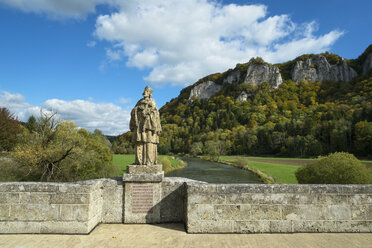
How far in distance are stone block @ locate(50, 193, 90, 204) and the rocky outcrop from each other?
14706cm

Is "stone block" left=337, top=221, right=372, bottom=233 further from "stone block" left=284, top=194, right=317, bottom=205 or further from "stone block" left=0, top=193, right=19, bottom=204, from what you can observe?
"stone block" left=0, top=193, right=19, bottom=204

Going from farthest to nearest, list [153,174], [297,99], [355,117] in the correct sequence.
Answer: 1. [297,99]
2. [355,117]
3. [153,174]

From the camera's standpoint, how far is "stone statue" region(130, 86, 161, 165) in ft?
20.1

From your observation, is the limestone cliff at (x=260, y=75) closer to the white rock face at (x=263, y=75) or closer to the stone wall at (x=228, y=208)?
the white rock face at (x=263, y=75)

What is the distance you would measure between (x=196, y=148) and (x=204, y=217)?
74197mm

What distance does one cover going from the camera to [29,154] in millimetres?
15734

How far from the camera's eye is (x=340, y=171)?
12742 millimetres

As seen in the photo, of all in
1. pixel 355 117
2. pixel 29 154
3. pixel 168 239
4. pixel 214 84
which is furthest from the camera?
pixel 214 84

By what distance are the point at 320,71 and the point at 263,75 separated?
32.3 meters

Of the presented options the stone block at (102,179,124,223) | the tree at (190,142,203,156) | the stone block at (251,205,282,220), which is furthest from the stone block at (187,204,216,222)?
the tree at (190,142,203,156)

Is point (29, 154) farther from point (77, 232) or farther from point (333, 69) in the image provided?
point (333, 69)

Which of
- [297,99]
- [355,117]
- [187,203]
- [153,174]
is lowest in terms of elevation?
[187,203]

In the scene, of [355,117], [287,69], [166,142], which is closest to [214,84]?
[287,69]

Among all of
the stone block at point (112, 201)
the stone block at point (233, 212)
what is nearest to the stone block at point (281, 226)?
the stone block at point (233, 212)
